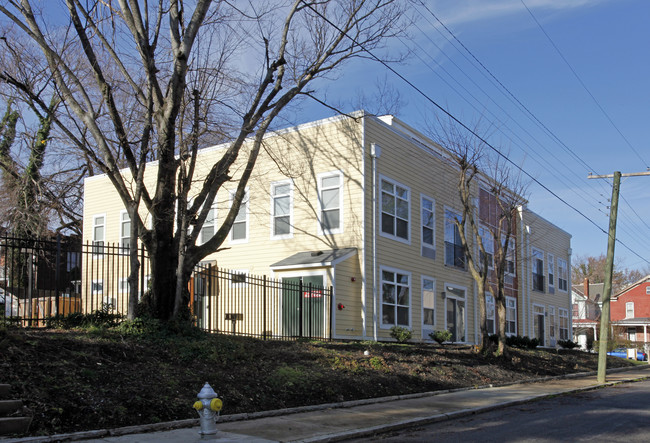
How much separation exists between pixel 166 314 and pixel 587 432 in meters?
8.49

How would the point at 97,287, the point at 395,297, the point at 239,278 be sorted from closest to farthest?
the point at 97,287
the point at 239,278
the point at 395,297

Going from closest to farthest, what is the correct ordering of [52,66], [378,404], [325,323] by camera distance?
[378,404] → [52,66] → [325,323]

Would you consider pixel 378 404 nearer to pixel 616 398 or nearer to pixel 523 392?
pixel 523 392

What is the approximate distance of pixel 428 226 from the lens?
2322 centimetres

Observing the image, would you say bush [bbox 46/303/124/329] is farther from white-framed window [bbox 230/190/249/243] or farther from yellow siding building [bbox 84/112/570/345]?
white-framed window [bbox 230/190/249/243]

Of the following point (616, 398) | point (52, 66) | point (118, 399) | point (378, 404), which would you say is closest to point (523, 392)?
point (616, 398)

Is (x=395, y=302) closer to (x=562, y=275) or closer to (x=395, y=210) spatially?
(x=395, y=210)

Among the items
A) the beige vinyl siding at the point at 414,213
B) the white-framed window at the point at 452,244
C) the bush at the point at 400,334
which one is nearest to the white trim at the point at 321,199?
the beige vinyl siding at the point at 414,213

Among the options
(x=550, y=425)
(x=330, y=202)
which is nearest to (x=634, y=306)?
(x=330, y=202)

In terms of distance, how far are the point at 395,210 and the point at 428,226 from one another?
2658 mm

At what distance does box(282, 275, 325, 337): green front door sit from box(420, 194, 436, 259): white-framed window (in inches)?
227

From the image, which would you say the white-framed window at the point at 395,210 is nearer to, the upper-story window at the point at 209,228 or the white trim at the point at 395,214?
the white trim at the point at 395,214

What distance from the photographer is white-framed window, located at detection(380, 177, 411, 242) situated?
20.5 m

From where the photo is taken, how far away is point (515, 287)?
103ft
